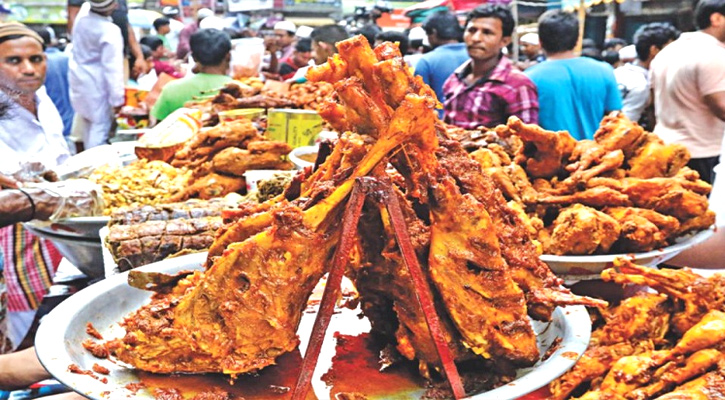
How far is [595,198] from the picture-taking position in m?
2.31

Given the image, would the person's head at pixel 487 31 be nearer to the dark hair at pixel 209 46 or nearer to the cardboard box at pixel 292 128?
the cardboard box at pixel 292 128

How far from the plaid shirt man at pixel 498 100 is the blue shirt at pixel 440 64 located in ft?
4.80

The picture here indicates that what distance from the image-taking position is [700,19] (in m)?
5.09

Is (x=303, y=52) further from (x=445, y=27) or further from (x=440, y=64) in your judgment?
(x=440, y=64)

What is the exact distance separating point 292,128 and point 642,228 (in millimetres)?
2260

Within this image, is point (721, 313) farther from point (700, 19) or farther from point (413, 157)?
point (700, 19)

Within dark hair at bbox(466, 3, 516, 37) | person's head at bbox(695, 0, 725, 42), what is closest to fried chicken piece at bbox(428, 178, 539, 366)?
dark hair at bbox(466, 3, 516, 37)

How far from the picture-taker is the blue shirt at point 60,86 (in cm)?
793

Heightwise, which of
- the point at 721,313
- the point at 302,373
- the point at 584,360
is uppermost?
the point at 302,373

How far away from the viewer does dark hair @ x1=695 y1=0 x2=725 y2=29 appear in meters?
4.93

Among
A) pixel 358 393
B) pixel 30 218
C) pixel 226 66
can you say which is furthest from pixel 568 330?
pixel 226 66

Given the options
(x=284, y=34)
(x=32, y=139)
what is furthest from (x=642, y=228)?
(x=284, y=34)

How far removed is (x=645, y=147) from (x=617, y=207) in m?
0.48

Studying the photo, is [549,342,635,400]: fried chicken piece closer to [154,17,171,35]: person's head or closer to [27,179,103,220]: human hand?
[27,179,103,220]: human hand
